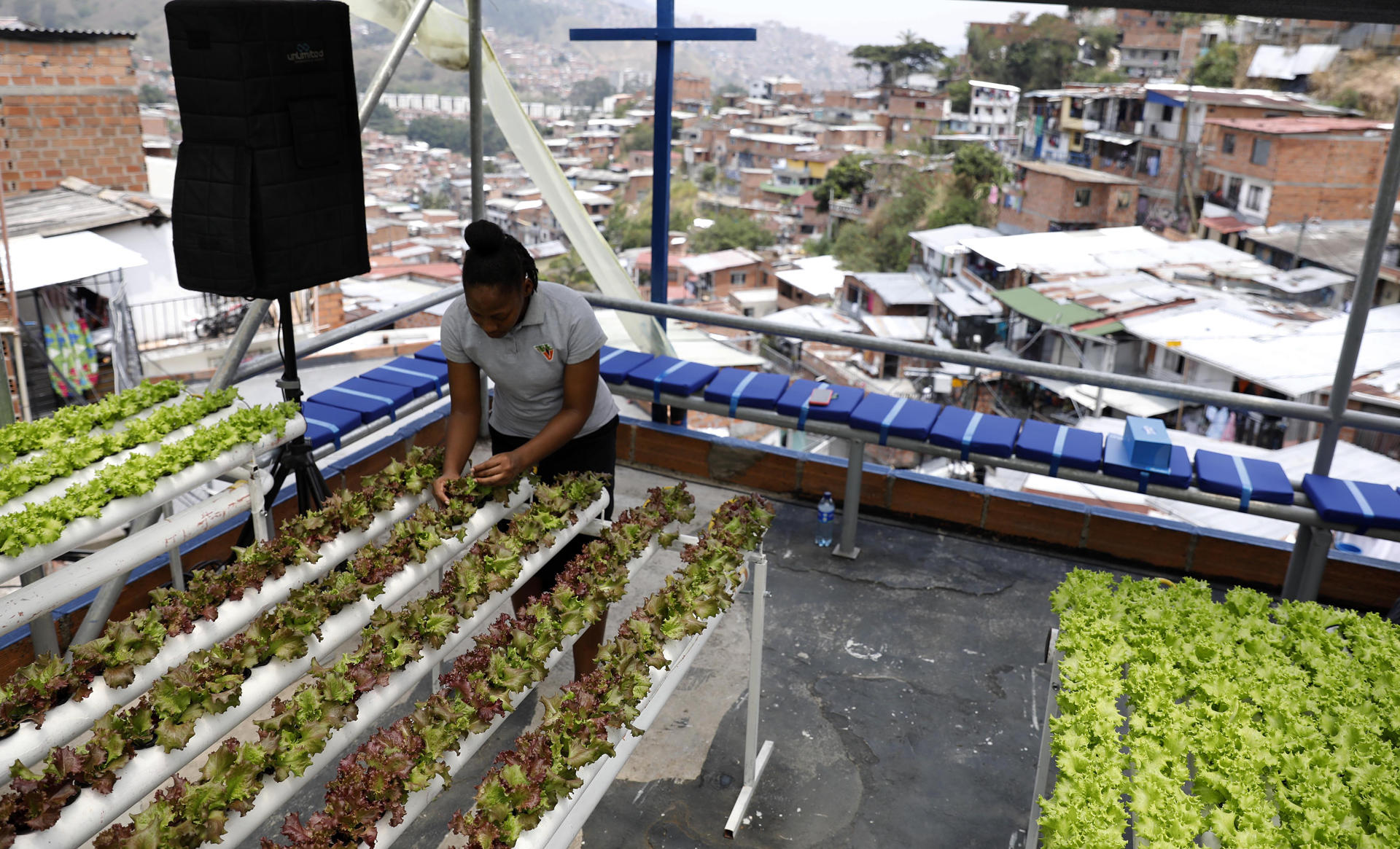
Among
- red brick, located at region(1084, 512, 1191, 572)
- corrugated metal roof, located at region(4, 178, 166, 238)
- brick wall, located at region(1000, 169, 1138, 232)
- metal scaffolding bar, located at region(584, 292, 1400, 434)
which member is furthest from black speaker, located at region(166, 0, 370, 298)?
brick wall, located at region(1000, 169, 1138, 232)

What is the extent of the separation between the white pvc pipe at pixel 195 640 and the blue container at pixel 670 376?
5.82 feet

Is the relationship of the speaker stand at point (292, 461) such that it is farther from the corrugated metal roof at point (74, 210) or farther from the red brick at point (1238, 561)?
the corrugated metal roof at point (74, 210)

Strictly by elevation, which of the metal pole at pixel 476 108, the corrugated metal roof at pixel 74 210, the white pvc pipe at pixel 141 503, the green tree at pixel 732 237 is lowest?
the green tree at pixel 732 237

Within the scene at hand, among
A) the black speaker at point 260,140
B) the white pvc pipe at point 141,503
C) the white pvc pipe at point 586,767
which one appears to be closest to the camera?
the white pvc pipe at point 586,767

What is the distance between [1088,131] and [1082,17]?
2430cm

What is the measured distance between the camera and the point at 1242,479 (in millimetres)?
3734

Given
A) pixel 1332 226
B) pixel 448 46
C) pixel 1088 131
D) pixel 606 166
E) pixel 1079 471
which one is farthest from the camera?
pixel 606 166

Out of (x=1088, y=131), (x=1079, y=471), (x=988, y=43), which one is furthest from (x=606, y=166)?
(x=1079, y=471)

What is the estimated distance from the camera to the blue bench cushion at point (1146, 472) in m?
3.74

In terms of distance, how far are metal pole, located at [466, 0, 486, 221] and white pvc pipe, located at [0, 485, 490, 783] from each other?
75.0 inches

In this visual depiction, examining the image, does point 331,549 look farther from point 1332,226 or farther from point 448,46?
point 1332,226

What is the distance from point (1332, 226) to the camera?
2748 centimetres

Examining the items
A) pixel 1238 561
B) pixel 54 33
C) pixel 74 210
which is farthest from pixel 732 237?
pixel 1238 561

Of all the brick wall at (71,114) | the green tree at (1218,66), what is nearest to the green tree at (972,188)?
the green tree at (1218,66)
